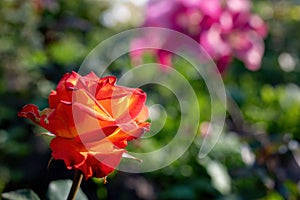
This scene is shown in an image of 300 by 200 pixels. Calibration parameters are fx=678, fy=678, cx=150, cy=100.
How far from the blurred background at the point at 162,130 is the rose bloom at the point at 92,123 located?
18 cm

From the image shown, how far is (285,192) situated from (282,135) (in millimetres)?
193

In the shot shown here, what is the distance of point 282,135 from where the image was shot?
4.78ft

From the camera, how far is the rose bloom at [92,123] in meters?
0.74

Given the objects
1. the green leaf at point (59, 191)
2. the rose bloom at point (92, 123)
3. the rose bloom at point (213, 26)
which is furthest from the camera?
the rose bloom at point (213, 26)

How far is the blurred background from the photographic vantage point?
143 cm

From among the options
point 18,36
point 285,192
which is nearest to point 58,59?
point 18,36

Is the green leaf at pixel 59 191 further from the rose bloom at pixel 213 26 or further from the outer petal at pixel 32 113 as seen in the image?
the rose bloom at pixel 213 26

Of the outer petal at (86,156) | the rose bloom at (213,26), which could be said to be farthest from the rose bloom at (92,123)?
the rose bloom at (213,26)

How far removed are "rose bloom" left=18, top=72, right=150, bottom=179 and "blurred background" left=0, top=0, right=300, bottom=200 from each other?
18 cm

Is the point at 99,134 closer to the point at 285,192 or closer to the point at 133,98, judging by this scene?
the point at 133,98

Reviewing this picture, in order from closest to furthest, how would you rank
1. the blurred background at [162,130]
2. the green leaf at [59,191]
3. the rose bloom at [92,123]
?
the rose bloom at [92,123] < the green leaf at [59,191] < the blurred background at [162,130]

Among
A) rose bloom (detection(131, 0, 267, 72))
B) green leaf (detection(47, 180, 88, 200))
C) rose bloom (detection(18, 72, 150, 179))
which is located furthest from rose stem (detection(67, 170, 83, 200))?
rose bloom (detection(131, 0, 267, 72))

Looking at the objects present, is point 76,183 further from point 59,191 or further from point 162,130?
point 162,130

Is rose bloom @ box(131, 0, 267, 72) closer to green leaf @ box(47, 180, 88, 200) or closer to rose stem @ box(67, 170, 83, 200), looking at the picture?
green leaf @ box(47, 180, 88, 200)
